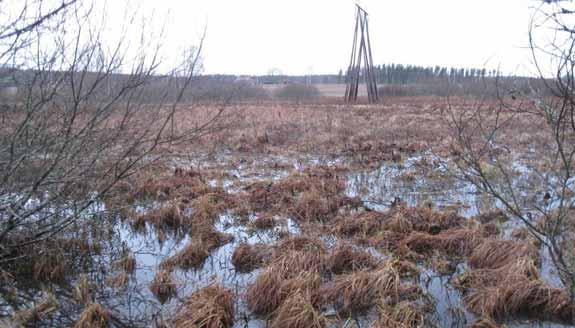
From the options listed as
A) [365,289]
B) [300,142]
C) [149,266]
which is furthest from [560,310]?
[300,142]

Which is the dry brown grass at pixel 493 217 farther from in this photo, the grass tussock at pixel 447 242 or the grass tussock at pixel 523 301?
the grass tussock at pixel 523 301

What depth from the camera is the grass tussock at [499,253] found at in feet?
15.4

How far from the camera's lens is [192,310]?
3781 millimetres

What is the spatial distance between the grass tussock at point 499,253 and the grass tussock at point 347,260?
3.79 ft

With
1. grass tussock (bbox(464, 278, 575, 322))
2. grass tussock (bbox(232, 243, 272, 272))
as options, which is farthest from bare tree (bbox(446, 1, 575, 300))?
grass tussock (bbox(232, 243, 272, 272))

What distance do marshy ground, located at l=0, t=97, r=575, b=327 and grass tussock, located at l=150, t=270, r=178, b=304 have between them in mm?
11

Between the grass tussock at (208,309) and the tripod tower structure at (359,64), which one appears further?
the tripod tower structure at (359,64)

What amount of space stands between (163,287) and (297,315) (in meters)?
1.45

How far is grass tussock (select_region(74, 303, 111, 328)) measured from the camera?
143 inches

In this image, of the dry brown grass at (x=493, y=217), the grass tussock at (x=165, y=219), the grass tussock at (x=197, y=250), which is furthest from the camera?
the grass tussock at (x=165, y=219)

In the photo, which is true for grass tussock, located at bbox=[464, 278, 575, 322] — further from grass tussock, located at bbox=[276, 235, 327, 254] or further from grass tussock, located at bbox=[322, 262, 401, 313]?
grass tussock, located at bbox=[276, 235, 327, 254]

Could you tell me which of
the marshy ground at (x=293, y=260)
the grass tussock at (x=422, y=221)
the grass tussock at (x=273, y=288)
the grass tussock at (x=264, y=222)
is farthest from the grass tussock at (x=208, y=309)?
the grass tussock at (x=422, y=221)

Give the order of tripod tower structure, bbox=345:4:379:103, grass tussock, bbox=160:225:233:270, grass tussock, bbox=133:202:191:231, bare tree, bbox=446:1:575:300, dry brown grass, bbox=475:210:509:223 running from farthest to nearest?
tripod tower structure, bbox=345:4:379:103, grass tussock, bbox=133:202:191:231, dry brown grass, bbox=475:210:509:223, grass tussock, bbox=160:225:233:270, bare tree, bbox=446:1:575:300

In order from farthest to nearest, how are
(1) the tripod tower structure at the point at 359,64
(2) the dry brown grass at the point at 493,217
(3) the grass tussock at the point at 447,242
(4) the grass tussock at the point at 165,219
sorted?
(1) the tripod tower structure at the point at 359,64
(4) the grass tussock at the point at 165,219
(2) the dry brown grass at the point at 493,217
(3) the grass tussock at the point at 447,242
